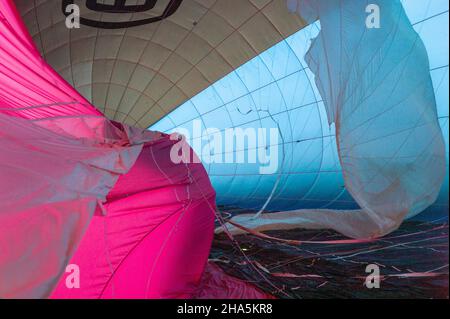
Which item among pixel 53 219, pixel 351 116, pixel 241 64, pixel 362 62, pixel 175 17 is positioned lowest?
pixel 53 219

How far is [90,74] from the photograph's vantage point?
12242 mm

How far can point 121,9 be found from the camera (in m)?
9.20

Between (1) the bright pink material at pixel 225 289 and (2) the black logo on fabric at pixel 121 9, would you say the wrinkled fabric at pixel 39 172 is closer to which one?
(1) the bright pink material at pixel 225 289

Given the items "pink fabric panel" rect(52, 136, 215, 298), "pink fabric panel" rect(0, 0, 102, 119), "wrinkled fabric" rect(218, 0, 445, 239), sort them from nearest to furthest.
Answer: "wrinkled fabric" rect(218, 0, 445, 239)
"pink fabric panel" rect(52, 136, 215, 298)
"pink fabric panel" rect(0, 0, 102, 119)

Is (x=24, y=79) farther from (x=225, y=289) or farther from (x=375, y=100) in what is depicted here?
(x=375, y=100)

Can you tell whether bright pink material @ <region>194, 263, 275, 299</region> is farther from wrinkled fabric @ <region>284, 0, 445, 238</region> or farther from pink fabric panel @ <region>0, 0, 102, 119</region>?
pink fabric panel @ <region>0, 0, 102, 119</region>

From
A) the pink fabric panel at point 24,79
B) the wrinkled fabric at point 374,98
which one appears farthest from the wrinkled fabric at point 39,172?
the wrinkled fabric at point 374,98

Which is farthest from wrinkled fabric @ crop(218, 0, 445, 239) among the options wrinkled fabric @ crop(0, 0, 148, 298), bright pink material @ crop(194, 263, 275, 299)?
wrinkled fabric @ crop(0, 0, 148, 298)

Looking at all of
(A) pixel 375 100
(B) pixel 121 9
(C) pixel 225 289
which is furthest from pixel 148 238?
(B) pixel 121 9

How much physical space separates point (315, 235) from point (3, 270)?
4505 millimetres

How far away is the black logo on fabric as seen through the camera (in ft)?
28.4

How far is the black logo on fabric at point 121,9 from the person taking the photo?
341 inches

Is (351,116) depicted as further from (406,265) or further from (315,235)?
(315,235)
